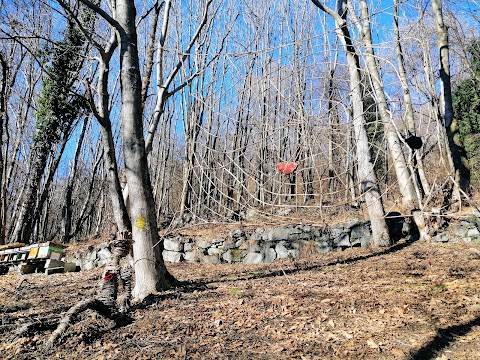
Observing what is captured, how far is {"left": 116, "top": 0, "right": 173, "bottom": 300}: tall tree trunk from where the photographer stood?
4.01 m

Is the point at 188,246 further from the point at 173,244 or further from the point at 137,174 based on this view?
the point at 137,174

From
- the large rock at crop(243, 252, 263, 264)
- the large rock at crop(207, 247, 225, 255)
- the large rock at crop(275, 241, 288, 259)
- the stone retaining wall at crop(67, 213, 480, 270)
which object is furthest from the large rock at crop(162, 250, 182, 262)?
the large rock at crop(275, 241, 288, 259)

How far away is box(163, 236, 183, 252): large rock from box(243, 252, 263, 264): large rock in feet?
5.36

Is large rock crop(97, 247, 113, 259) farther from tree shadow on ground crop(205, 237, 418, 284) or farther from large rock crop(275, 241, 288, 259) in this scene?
tree shadow on ground crop(205, 237, 418, 284)

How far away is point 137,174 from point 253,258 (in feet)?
12.4

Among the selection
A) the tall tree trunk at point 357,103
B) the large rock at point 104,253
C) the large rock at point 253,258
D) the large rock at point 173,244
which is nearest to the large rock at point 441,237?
the large rock at point 253,258

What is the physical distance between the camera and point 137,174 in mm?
4211

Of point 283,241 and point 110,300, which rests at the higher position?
point 283,241

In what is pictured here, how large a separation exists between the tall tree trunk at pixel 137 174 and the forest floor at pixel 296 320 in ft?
0.93

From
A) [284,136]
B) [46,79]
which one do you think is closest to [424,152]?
[284,136]

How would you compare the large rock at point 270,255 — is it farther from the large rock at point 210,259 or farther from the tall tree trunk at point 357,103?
the tall tree trunk at point 357,103

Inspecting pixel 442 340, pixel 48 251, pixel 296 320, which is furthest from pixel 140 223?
pixel 48 251

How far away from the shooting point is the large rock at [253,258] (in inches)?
283

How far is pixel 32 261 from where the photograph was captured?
7922mm
